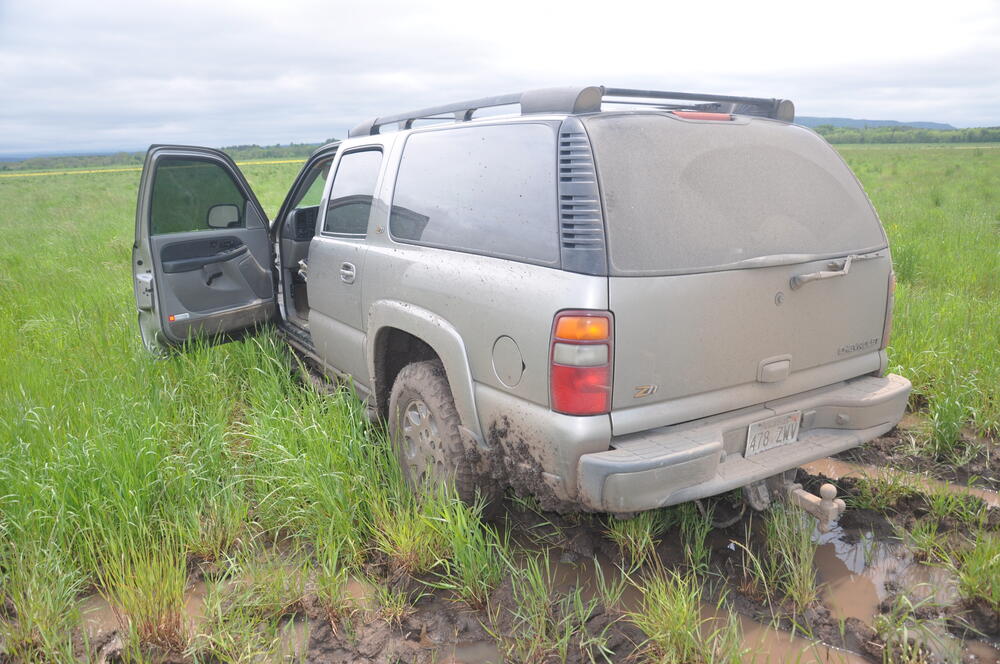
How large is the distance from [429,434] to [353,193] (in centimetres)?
170

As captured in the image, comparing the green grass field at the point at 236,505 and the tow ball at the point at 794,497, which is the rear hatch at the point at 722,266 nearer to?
the tow ball at the point at 794,497

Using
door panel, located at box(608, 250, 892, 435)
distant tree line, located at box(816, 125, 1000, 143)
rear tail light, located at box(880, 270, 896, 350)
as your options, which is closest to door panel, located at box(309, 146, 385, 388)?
door panel, located at box(608, 250, 892, 435)

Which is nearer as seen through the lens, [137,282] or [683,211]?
[683,211]

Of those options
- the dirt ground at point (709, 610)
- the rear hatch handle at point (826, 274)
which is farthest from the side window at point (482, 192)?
the dirt ground at point (709, 610)

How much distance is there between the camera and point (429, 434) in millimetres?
3148

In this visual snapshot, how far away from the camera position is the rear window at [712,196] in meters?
2.45

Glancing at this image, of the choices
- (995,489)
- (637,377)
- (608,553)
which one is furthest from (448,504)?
(995,489)

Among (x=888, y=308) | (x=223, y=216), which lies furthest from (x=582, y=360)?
(x=223, y=216)

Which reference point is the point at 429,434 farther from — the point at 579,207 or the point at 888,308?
the point at 888,308

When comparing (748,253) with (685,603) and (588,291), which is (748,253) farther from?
(685,603)

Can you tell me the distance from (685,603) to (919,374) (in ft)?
10.6

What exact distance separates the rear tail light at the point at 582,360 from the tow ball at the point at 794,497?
1.00 metres

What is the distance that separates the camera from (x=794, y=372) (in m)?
2.83

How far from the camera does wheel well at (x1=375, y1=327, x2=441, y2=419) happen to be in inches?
137
